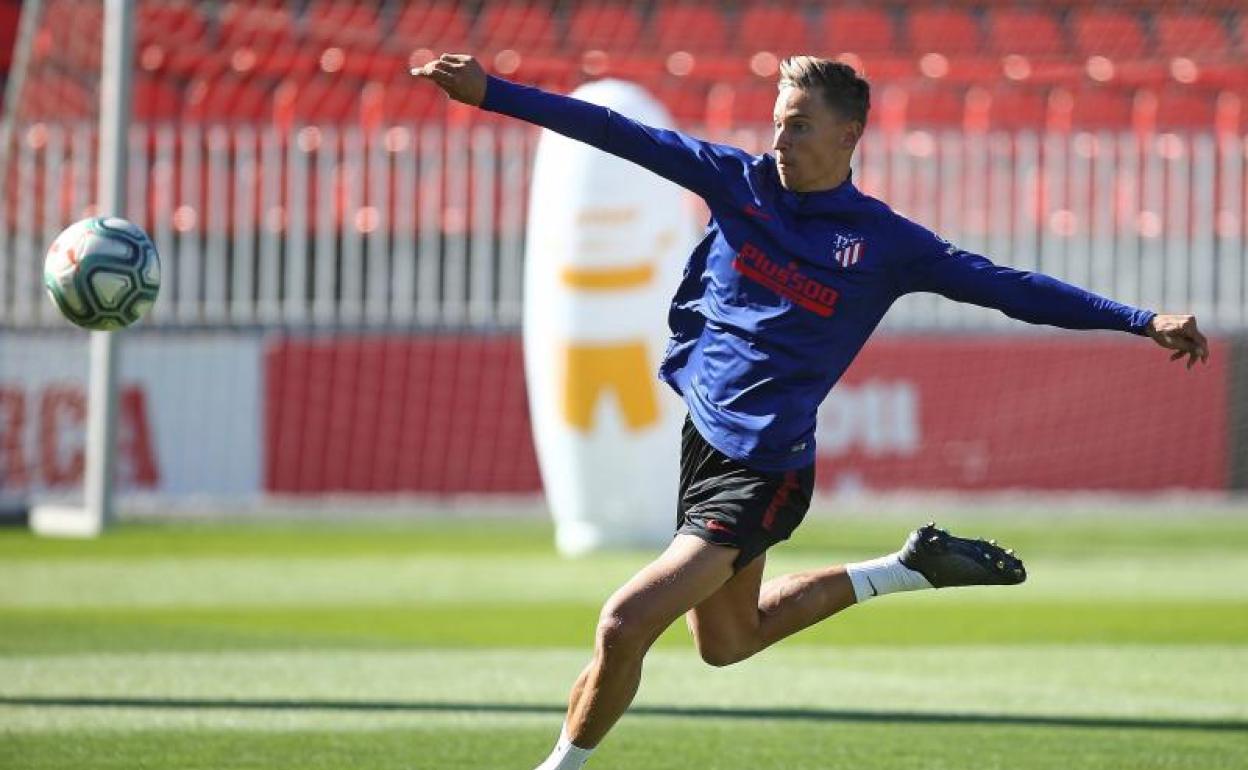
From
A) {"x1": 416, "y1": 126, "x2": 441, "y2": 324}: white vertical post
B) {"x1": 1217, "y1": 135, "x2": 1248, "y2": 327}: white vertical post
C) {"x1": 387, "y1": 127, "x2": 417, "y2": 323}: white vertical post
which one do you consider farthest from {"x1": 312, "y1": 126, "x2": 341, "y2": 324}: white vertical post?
{"x1": 1217, "y1": 135, "x2": 1248, "y2": 327}: white vertical post

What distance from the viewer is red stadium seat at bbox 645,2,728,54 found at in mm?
24359

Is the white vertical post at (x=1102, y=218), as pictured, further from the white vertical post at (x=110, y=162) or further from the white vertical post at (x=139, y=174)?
the white vertical post at (x=110, y=162)

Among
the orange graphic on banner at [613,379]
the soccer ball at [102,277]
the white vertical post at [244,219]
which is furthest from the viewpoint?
the white vertical post at [244,219]

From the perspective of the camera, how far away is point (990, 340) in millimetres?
19203

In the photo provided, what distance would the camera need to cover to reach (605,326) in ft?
47.2

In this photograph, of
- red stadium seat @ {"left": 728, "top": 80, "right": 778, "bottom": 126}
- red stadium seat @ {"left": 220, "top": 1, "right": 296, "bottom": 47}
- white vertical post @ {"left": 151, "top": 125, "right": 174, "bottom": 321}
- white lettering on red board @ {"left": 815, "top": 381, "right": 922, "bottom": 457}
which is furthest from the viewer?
red stadium seat @ {"left": 728, "top": 80, "right": 778, "bottom": 126}

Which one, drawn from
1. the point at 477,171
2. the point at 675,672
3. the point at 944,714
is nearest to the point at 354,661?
the point at 675,672

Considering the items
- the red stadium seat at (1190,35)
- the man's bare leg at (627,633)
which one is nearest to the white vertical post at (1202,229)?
the red stadium seat at (1190,35)

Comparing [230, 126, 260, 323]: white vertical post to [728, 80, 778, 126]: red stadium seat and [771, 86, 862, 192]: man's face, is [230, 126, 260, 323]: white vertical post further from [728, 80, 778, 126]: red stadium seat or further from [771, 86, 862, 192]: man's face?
[771, 86, 862, 192]: man's face

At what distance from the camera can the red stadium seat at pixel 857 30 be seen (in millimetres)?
24703

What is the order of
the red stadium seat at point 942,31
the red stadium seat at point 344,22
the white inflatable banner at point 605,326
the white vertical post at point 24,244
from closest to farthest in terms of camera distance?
the white inflatable banner at point 605,326 < the white vertical post at point 24,244 < the red stadium seat at point 344,22 < the red stadium seat at point 942,31

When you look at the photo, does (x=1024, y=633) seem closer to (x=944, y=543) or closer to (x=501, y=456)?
(x=944, y=543)

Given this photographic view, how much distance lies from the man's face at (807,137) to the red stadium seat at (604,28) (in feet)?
58.3

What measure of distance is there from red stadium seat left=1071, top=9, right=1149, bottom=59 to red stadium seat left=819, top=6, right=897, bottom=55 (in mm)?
2101
